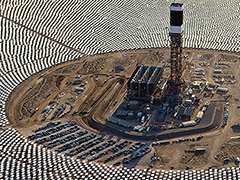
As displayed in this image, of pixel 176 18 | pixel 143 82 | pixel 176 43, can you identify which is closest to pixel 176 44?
pixel 176 43

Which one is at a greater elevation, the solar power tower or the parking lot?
the solar power tower

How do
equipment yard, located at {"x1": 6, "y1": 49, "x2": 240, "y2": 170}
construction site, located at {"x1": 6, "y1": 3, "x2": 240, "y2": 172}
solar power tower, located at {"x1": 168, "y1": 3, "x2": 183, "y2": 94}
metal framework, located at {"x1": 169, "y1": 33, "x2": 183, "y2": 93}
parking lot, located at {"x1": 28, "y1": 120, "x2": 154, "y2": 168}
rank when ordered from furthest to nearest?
metal framework, located at {"x1": 169, "y1": 33, "x2": 183, "y2": 93} < solar power tower, located at {"x1": 168, "y1": 3, "x2": 183, "y2": 94} < construction site, located at {"x1": 6, "y1": 3, "x2": 240, "y2": 172} < equipment yard, located at {"x1": 6, "y1": 49, "x2": 240, "y2": 170} < parking lot, located at {"x1": 28, "y1": 120, "x2": 154, "y2": 168}

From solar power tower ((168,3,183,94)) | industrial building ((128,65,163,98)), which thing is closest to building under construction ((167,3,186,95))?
solar power tower ((168,3,183,94))

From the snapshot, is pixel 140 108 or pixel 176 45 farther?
pixel 140 108

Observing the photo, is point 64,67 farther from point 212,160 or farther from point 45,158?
point 212,160

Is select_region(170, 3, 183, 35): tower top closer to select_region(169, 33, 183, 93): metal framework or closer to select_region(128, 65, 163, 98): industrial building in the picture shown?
select_region(169, 33, 183, 93): metal framework

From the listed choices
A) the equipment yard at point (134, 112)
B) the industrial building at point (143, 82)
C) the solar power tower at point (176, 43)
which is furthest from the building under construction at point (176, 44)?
the industrial building at point (143, 82)

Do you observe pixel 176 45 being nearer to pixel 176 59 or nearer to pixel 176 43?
pixel 176 43

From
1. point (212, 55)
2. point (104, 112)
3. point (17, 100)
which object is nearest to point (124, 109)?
point (104, 112)
